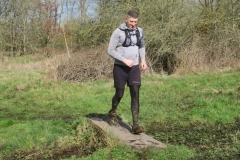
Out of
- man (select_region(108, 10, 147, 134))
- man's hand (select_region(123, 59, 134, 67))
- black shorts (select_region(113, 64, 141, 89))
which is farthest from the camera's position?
black shorts (select_region(113, 64, 141, 89))

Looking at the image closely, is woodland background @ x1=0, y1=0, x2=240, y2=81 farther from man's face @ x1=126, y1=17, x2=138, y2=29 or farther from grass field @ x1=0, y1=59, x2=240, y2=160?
man's face @ x1=126, y1=17, x2=138, y2=29

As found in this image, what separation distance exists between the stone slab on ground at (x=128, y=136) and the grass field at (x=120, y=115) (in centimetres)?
15

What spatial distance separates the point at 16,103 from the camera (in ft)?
31.3

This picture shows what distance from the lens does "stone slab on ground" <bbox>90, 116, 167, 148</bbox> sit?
15.2 feet

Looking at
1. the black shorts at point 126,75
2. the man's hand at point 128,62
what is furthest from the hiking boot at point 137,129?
the man's hand at point 128,62

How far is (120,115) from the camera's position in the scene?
688 cm

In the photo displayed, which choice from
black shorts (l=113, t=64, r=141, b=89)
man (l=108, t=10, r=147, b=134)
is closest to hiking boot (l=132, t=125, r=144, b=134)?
man (l=108, t=10, r=147, b=134)

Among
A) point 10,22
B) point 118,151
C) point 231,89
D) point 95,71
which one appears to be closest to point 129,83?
point 118,151

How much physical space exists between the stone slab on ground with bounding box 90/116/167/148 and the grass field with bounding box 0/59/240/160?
15 cm

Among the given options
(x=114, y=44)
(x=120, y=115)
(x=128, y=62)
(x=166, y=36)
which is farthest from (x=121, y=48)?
(x=166, y=36)

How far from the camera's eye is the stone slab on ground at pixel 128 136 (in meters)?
4.63

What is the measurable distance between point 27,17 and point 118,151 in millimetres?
28815

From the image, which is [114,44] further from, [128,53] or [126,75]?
[126,75]

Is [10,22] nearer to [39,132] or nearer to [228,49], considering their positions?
[228,49]
